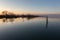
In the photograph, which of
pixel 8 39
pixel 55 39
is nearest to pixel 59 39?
pixel 55 39

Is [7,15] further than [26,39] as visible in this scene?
Yes

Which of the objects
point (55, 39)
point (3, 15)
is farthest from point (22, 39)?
point (3, 15)

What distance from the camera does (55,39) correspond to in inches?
231

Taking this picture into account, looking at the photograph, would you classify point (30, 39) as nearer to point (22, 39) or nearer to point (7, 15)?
point (22, 39)

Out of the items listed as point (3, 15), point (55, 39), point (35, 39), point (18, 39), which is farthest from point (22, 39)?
point (3, 15)

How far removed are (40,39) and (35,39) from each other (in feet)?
0.76

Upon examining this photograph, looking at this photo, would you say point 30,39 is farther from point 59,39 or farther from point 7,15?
point 7,15

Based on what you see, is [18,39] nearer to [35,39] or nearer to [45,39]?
[35,39]

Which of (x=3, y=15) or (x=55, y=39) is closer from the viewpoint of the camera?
(x=55, y=39)

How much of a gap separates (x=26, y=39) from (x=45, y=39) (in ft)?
2.91

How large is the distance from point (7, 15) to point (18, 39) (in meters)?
24.1

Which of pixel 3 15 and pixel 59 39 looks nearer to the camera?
pixel 59 39

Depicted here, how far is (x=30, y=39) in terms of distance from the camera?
581cm

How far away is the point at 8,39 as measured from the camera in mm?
5801
